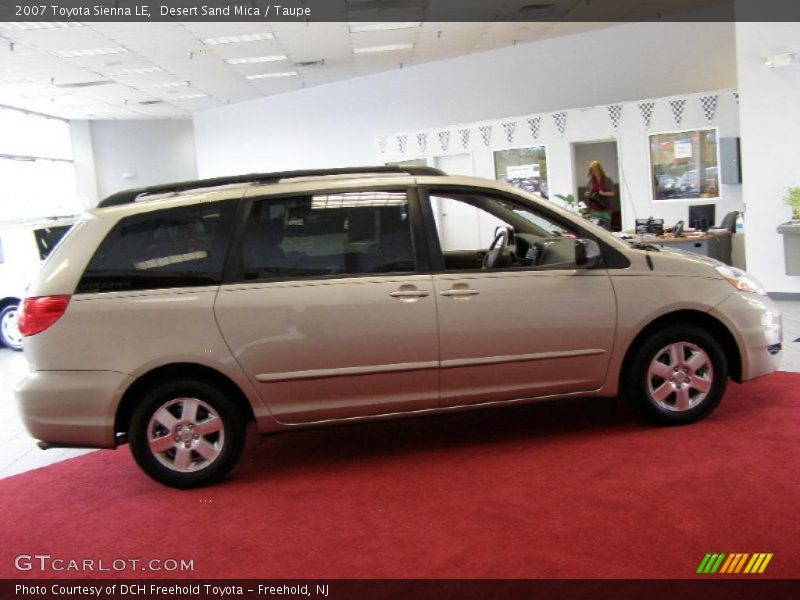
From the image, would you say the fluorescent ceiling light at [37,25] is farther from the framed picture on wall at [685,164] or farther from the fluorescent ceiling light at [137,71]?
the framed picture on wall at [685,164]

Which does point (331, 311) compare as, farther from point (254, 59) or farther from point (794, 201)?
point (254, 59)

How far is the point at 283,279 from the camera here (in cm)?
404

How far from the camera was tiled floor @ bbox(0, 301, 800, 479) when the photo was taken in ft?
16.4

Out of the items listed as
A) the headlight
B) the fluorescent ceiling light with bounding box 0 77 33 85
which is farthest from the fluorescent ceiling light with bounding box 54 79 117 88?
the headlight

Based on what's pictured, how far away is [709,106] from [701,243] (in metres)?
3.30

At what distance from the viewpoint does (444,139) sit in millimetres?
15445

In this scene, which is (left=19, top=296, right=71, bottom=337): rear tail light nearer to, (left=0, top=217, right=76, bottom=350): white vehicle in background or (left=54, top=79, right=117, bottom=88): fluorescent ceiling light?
→ (left=0, top=217, right=76, bottom=350): white vehicle in background

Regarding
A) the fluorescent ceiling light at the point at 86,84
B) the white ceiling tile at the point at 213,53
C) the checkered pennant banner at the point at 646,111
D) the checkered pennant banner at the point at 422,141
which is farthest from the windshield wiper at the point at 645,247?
the fluorescent ceiling light at the point at 86,84

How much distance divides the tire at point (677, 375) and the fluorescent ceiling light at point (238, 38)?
30.3ft

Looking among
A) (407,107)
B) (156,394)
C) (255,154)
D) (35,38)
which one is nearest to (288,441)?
(156,394)

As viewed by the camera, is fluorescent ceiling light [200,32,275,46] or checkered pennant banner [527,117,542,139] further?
checkered pennant banner [527,117,542,139]

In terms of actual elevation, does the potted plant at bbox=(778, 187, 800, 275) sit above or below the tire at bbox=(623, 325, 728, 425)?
above

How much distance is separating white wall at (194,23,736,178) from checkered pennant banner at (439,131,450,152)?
0.58 meters

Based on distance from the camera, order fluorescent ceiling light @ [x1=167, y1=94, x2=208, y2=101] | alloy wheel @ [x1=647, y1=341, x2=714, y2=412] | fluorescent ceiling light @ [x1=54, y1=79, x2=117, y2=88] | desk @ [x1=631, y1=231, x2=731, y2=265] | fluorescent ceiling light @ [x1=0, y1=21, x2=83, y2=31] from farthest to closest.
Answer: fluorescent ceiling light @ [x1=167, y1=94, x2=208, y2=101], fluorescent ceiling light @ [x1=54, y1=79, x2=117, y2=88], fluorescent ceiling light @ [x1=0, y1=21, x2=83, y2=31], desk @ [x1=631, y1=231, x2=731, y2=265], alloy wheel @ [x1=647, y1=341, x2=714, y2=412]
